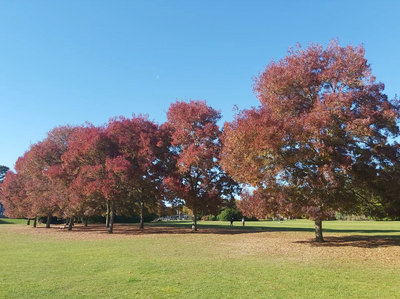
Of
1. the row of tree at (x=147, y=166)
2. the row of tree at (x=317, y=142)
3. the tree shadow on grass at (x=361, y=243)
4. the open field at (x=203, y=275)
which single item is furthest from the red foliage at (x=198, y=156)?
the open field at (x=203, y=275)

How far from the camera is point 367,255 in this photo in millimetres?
13586

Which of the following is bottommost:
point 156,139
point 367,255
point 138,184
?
point 367,255

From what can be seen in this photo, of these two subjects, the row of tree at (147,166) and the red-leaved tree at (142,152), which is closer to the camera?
the row of tree at (147,166)

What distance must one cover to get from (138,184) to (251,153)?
1482 centimetres

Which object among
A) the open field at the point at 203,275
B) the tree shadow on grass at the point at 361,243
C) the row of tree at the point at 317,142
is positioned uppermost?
the row of tree at the point at 317,142

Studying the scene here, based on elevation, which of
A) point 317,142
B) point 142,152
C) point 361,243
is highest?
point 142,152

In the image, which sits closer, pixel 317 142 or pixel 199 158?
pixel 317 142

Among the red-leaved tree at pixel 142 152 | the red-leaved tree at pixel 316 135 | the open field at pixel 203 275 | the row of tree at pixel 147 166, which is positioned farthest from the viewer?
the red-leaved tree at pixel 142 152

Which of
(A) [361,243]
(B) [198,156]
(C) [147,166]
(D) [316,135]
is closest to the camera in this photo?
(D) [316,135]

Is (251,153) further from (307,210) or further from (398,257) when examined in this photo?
(398,257)

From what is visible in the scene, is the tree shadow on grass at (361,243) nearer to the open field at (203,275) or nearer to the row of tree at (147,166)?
the open field at (203,275)

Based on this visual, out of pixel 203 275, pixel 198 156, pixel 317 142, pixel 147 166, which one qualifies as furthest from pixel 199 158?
pixel 203 275

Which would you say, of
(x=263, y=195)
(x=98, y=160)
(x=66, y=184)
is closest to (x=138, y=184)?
(x=98, y=160)

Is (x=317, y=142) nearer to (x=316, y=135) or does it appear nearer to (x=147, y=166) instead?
(x=316, y=135)
